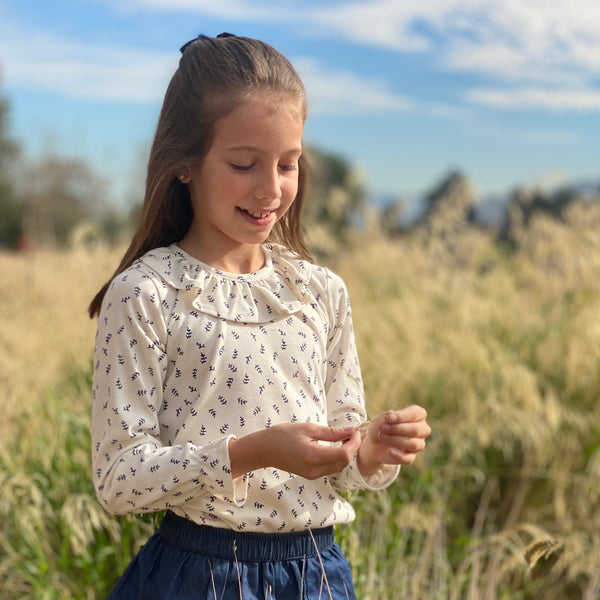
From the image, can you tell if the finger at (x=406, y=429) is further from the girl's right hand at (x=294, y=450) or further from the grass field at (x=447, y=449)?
the grass field at (x=447, y=449)

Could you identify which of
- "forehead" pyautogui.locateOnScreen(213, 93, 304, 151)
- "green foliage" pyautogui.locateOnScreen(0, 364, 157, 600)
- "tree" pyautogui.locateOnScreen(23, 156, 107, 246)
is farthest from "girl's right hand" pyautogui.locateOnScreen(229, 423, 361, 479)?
"tree" pyautogui.locateOnScreen(23, 156, 107, 246)

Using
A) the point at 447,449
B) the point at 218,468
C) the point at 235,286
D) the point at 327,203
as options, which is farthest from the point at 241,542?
the point at 327,203

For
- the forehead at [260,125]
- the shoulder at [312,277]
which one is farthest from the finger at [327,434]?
the forehead at [260,125]

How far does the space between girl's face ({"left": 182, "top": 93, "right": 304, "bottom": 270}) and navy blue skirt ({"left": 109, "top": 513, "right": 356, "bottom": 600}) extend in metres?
0.55

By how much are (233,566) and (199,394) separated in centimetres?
32

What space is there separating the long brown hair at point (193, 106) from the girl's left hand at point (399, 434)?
58 cm

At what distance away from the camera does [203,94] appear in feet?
5.21

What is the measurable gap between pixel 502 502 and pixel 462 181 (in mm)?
3554

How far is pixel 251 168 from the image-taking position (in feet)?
5.09

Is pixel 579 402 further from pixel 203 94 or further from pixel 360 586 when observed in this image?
pixel 203 94

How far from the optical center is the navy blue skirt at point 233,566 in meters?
1.52

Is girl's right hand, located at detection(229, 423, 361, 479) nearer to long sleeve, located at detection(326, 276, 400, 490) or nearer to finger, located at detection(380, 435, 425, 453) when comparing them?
finger, located at detection(380, 435, 425, 453)

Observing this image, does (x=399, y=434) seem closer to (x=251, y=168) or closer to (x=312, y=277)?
(x=312, y=277)

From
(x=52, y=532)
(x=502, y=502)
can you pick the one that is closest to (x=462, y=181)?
(x=502, y=502)
